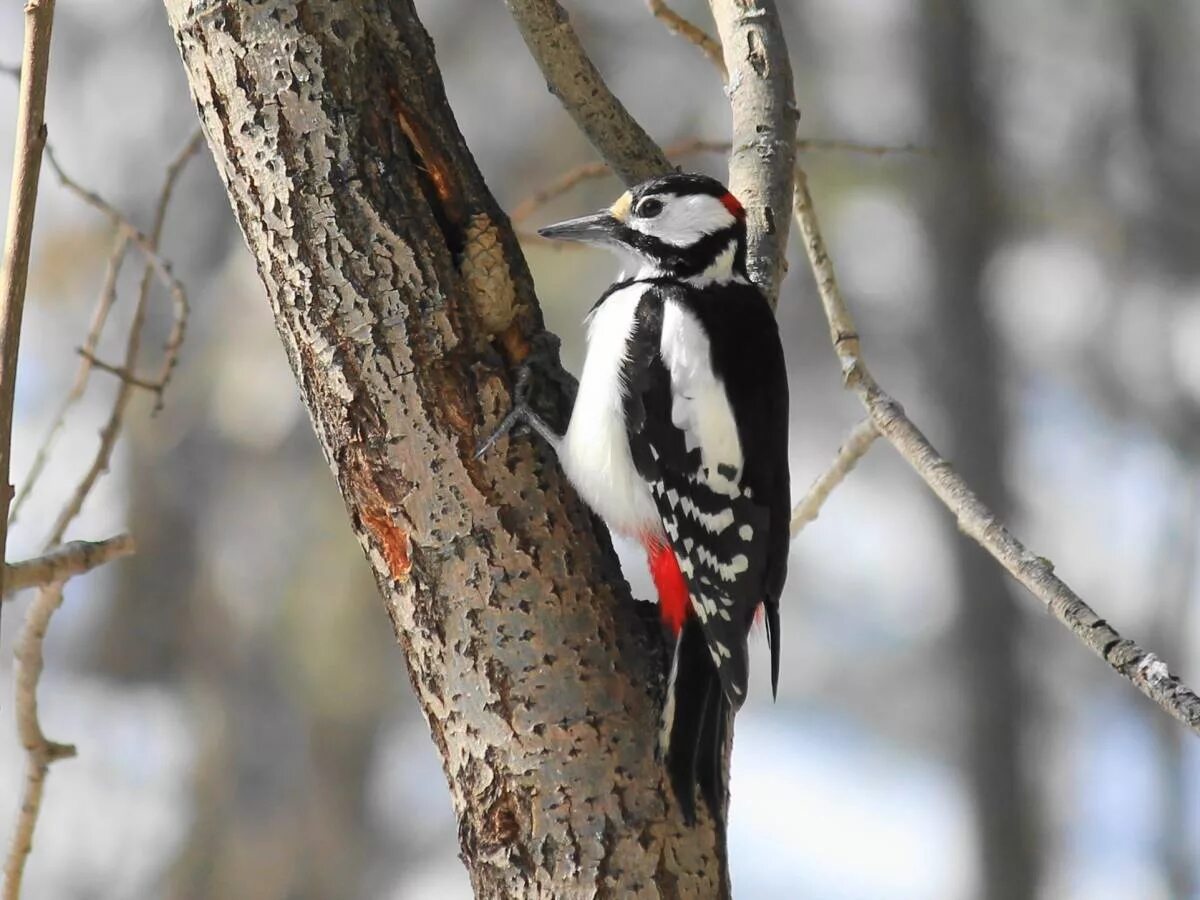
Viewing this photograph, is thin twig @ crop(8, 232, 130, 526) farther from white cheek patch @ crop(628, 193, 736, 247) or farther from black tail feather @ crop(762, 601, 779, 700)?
black tail feather @ crop(762, 601, 779, 700)

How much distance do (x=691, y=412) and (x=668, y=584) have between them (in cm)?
27

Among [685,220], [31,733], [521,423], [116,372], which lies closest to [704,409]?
[685,220]

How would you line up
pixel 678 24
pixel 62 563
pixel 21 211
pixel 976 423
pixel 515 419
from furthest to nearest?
1. pixel 976 423
2. pixel 678 24
3. pixel 515 419
4. pixel 62 563
5. pixel 21 211

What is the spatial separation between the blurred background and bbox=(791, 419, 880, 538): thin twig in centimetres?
396

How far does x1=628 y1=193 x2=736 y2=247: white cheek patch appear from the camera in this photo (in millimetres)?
2180

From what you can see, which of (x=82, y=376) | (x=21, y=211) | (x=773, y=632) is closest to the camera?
(x=21, y=211)

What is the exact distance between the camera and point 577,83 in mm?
2123

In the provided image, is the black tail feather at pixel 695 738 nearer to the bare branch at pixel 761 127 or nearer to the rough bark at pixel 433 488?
the rough bark at pixel 433 488

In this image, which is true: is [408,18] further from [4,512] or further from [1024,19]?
[1024,19]

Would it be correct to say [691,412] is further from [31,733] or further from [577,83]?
[31,733]

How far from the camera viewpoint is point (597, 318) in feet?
7.59

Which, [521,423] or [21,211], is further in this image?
[521,423]

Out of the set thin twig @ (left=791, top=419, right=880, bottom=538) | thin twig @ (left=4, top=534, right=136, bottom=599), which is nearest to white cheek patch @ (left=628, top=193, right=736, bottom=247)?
thin twig @ (left=791, top=419, right=880, bottom=538)

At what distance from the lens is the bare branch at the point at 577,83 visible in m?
2.11
